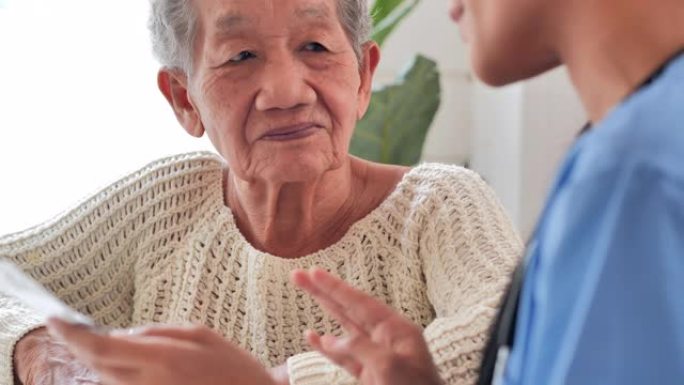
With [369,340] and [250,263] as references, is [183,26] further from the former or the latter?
[369,340]

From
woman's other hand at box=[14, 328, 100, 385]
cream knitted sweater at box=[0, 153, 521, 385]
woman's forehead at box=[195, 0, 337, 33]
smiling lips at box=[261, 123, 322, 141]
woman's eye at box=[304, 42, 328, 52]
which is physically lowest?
woman's other hand at box=[14, 328, 100, 385]

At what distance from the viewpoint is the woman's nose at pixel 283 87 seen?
1220 millimetres

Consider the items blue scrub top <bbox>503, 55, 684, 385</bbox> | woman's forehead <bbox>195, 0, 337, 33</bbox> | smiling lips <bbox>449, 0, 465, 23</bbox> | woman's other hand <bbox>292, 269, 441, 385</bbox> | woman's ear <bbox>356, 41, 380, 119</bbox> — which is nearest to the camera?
blue scrub top <bbox>503, 55, 684, 385</bbox>

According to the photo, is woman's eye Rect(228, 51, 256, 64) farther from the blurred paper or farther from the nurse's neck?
the nurse's neck

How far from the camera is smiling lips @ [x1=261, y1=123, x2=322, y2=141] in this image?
1237mm

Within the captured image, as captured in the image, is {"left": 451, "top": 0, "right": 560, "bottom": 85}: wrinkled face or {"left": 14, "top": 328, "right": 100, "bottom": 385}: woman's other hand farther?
{"left": 14, "top": 328, "right": 100, "bottom": 385}: woman's other hand

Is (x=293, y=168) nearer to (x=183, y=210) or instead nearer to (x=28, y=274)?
(x=183, y=210)

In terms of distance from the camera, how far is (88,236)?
1396 mm

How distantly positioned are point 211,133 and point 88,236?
0.24 metres

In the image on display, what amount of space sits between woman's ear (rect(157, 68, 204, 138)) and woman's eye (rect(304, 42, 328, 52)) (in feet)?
0.64

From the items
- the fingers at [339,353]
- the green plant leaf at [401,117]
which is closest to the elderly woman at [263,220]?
the fingers at [339,353]

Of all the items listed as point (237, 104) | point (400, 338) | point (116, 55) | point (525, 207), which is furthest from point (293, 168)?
point (525, 207)

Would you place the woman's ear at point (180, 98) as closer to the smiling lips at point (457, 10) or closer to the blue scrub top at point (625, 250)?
the smiling lips at point (457, 10)

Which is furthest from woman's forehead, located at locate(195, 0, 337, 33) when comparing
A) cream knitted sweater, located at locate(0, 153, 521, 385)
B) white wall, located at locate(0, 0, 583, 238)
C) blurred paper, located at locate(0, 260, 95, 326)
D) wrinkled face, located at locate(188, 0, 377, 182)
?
white wall, located at locate(0, 0, 583, 238)
